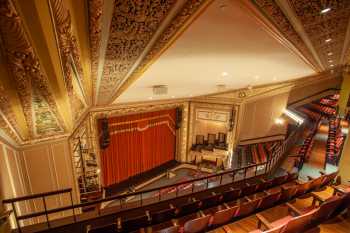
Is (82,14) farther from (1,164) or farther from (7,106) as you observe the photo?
(1,164)

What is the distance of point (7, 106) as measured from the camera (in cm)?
200

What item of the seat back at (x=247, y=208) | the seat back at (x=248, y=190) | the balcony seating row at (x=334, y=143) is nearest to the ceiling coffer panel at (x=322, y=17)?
the seat back at (x=247, y=208)

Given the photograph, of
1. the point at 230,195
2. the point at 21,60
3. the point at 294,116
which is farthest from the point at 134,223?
the point at 294,116

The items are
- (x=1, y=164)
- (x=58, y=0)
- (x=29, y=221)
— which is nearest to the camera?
(x=58, y=0)

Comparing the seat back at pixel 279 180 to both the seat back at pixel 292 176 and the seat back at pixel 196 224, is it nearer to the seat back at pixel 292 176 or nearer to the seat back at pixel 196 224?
the seat back at pixel 292 176

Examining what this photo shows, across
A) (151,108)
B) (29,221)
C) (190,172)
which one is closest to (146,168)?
(190,172)

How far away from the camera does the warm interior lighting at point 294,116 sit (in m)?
9.80

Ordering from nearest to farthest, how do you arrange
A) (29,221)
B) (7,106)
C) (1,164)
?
(7,106), (1,164), (29,221)

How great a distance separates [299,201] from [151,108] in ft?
21.0

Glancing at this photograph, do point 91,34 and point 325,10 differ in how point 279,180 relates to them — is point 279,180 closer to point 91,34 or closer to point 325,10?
point 325,10

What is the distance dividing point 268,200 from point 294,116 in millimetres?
8336

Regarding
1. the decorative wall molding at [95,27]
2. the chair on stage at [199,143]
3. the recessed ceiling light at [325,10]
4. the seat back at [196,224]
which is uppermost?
the recessed ceiling light at [325,10]

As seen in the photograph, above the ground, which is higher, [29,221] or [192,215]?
[192,215]

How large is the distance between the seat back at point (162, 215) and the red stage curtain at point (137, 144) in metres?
5.00
